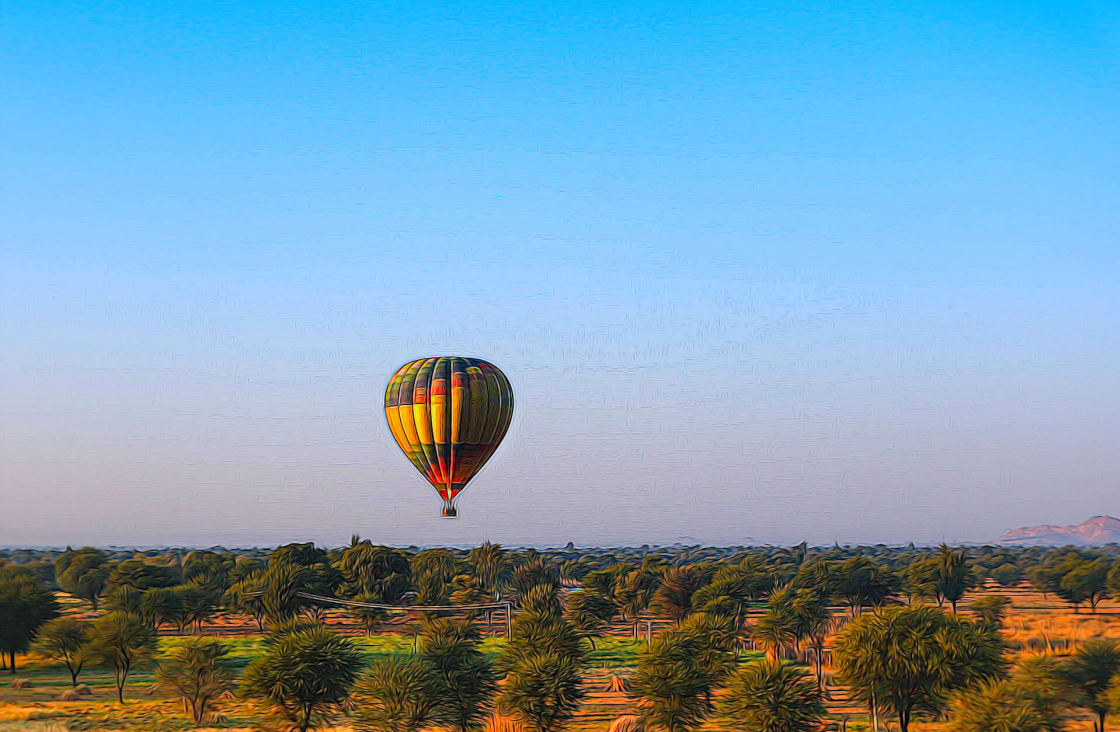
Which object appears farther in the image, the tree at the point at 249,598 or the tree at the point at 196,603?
the tree at the point at 249,598

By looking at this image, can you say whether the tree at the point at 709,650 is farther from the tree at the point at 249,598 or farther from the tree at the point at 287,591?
the tree at the point at 249,598

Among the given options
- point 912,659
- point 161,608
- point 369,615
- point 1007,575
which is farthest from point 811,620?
point 1007,575

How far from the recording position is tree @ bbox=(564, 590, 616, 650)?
9769 cm

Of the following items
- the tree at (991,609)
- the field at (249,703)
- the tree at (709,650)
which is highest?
the tree at (709,650)

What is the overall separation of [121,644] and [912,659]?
45.7 m

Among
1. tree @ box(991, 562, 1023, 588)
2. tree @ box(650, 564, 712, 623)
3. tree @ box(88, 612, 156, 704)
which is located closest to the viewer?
tree @ box(88, 612, 156, 704)

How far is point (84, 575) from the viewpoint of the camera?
133125 millimetres

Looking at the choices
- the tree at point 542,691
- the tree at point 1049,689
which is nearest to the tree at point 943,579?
the tree at point 1049,689

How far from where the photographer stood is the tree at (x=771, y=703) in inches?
1801

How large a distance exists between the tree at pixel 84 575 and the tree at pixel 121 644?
54296 millimetres

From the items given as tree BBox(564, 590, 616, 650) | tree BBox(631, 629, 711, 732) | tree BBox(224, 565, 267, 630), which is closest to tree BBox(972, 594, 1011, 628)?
tree BBox(564, 590, 616, 650)

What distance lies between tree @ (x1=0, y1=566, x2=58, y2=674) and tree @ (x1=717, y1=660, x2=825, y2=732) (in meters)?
51.0

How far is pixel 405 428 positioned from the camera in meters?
62.1

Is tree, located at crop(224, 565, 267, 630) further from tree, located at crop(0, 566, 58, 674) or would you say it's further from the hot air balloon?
the hot air balloon
